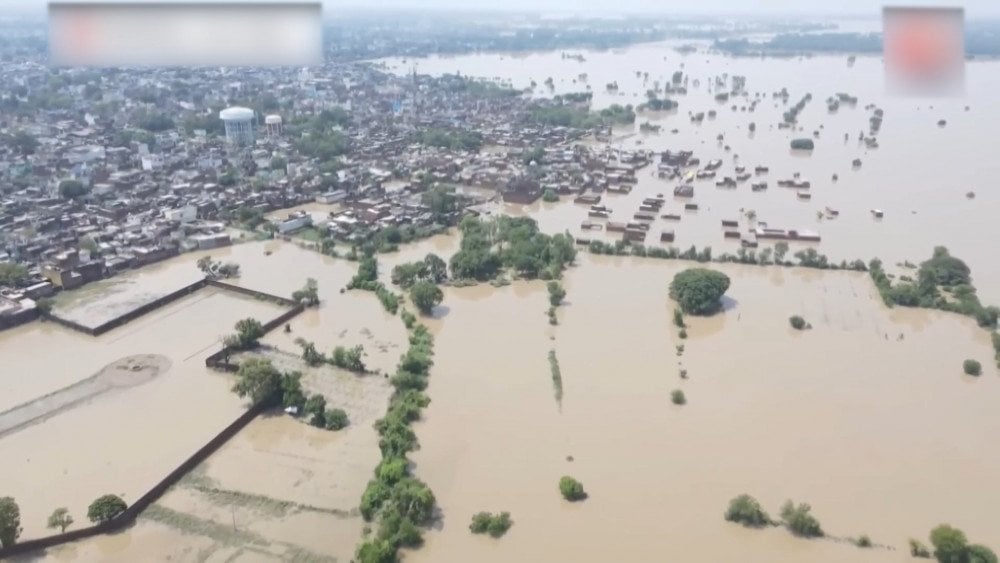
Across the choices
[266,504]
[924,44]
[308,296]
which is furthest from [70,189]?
[924,44]

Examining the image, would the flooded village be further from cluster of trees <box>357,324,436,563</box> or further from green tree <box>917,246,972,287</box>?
green tree <box>917,246,972,287</box>

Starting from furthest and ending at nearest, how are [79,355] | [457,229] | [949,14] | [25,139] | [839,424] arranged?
1. [25,139]
2. [457,229]
3. [79,355]
4. [839,424]
5. [949,14]

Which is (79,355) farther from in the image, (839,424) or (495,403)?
(839,424)

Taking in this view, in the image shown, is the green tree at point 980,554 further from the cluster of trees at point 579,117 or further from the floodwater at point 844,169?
the cluster of trees at point 579,117

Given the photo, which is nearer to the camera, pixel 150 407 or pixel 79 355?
pixel 150 407

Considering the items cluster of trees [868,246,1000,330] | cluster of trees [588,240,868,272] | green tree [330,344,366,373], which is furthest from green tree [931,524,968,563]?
cluster of trees [588,240,868,272]

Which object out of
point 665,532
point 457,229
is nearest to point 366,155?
point 457,229

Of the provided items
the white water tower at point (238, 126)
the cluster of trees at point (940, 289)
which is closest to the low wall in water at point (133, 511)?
the cluster of trees at point (940, 289)
